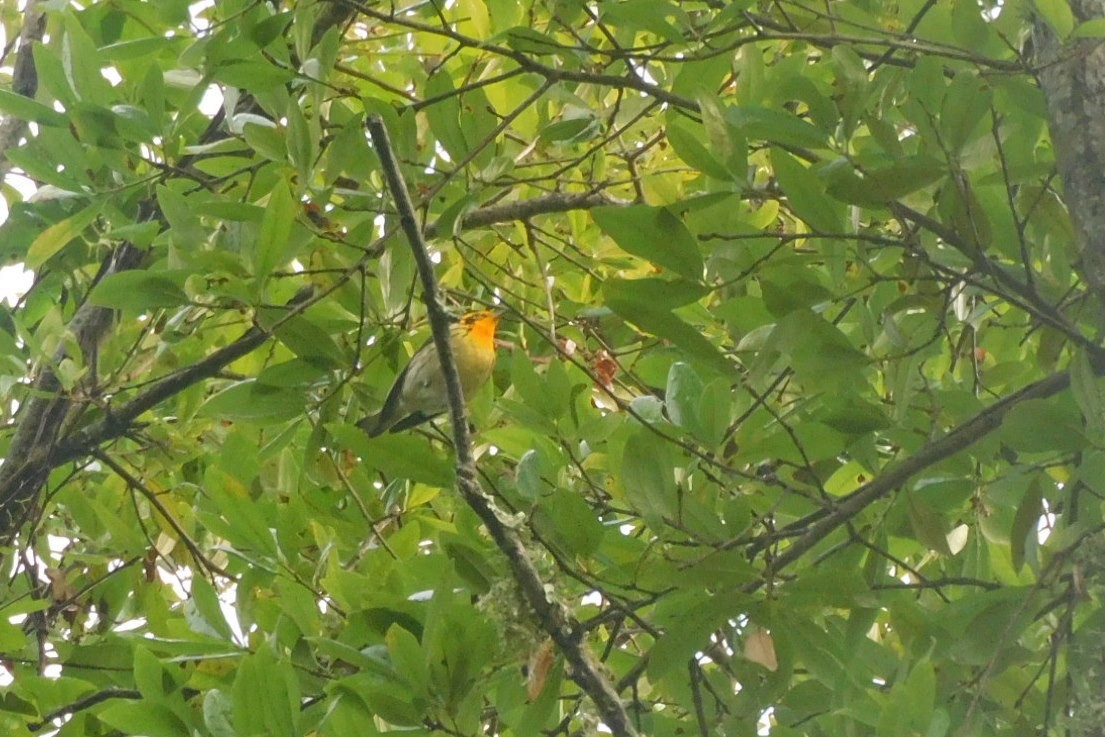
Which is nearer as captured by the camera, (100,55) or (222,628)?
(222,628)

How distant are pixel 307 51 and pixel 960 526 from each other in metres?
Answer: 1.41

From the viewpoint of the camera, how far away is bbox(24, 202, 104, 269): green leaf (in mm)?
2213

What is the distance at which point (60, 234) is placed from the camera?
2299mm

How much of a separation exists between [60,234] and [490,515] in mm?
1247

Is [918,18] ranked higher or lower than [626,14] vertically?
lower

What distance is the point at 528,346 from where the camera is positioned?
2.88m

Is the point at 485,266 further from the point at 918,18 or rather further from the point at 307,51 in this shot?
the point at 918,18

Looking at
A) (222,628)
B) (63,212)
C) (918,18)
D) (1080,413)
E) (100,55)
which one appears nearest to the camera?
(1080,413)

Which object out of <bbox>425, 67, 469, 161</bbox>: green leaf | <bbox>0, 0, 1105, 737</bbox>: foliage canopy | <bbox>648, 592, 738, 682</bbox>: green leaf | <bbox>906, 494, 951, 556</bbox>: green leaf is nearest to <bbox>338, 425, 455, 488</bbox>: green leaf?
<bbox>0, 0, 1105, 737</bbox>: foliage canopy

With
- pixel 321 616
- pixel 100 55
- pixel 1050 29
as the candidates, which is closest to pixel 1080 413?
pixel 1050 29

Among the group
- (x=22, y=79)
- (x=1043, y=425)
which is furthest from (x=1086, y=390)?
(x=22, y=79)

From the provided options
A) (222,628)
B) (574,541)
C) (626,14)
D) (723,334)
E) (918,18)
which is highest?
(626,14)

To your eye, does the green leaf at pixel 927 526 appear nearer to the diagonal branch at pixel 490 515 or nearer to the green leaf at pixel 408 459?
the diagonal branch at pixel 490 515

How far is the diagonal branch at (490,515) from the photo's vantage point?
1.53 m
